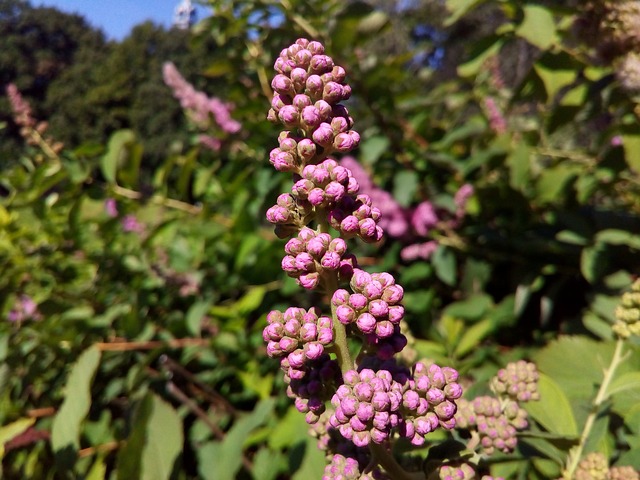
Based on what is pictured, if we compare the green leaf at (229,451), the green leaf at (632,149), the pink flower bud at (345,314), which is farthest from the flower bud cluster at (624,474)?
the green leaf at (632,149)

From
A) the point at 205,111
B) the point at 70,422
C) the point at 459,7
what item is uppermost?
the point at 205,111

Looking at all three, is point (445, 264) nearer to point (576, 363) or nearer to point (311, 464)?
point (576, 363)

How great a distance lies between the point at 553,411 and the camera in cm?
96

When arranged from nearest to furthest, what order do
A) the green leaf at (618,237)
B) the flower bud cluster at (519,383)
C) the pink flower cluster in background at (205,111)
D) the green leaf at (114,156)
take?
1. the flower bud cluster at (519,383)
2. the green leaf at (618,237)
3. the green leaf at (114,156)
4. the pink flower cluster in background at (205,111)

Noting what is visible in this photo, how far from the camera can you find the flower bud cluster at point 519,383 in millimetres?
833

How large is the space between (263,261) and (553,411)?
4.03ft

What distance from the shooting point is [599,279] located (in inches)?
65.4

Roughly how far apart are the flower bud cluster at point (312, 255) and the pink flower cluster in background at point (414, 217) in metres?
1.42

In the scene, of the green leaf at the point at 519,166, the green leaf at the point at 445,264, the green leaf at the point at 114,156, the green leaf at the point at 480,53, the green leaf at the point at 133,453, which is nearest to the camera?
the green leaf at the point at 133,453

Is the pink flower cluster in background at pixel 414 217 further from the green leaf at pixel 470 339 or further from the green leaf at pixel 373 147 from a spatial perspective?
the green leaf at pixel 470 339

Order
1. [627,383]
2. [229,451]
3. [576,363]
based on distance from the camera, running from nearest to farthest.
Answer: [627,383] < [576,363] < [229,451]

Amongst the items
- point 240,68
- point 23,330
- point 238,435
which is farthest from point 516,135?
point 23,330

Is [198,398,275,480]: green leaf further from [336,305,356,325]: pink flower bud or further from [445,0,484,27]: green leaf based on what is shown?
[445,0,484,27]: green leaf

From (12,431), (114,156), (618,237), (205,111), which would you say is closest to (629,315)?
(618,237)
